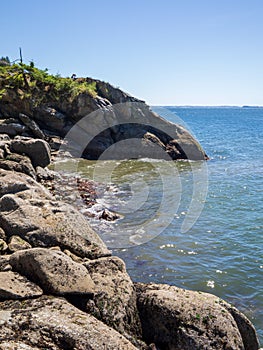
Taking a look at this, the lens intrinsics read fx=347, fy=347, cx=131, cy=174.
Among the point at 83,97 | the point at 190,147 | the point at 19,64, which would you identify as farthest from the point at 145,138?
the point at 19,64

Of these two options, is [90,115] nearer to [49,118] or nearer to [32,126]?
[49,118]

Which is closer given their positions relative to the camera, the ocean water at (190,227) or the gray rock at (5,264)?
the gray rock at (5,264)

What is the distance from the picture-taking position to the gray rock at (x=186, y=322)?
7.69 m

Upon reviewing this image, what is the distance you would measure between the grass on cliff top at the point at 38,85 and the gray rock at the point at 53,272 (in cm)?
3224

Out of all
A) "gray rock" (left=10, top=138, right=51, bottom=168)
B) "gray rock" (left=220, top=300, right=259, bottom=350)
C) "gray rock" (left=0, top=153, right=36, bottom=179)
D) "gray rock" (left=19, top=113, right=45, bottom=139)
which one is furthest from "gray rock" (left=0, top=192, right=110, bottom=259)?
"gray rock" (left=19, top=113, right=45, bottom=139)

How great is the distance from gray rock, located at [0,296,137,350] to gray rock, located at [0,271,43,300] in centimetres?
16

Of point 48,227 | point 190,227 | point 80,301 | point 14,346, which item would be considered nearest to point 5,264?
point 80,301

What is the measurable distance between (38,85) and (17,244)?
34.2 meters

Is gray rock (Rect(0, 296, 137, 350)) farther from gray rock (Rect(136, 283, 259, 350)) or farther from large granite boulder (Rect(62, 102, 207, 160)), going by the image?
large granite boulder (Rect(62, 102, 207, 160))

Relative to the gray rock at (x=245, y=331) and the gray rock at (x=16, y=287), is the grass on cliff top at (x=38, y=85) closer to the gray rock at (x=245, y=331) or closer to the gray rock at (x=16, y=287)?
the gray rock at (x=16, y=287)

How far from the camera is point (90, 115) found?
126 ft

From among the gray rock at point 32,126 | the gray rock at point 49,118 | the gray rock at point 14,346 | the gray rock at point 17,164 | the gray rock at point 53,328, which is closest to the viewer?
the gray rock at point 14,346

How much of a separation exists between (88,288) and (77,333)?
1.52 metres

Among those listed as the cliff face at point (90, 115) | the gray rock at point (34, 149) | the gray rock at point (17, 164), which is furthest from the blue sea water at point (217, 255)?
the cliff face at point (90, 115)
